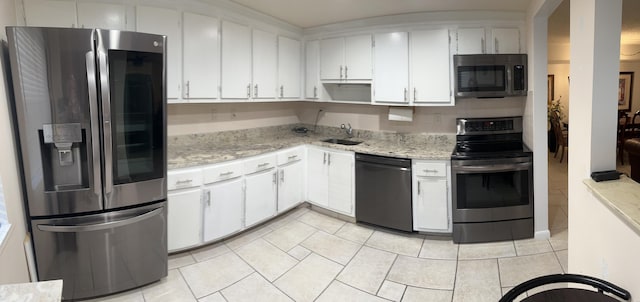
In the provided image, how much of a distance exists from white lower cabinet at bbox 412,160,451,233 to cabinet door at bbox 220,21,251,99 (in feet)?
6.37

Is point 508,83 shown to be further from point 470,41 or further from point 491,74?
point 470,41

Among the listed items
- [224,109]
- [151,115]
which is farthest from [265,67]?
[151,115]

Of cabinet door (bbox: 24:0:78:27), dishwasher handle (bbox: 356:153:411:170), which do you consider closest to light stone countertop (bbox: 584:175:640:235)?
dishwasher handle (bbox: 356:153:411:170)

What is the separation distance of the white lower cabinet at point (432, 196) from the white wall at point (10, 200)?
2920mm

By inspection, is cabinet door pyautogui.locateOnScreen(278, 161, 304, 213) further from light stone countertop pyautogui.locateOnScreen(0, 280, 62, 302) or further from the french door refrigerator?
light stone countertop pyautogui.locateOnScreen(0, 280, 62, 302)

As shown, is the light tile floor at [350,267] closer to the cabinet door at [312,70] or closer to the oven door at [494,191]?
the oven door at [494,191]

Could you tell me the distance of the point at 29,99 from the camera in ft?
6.14

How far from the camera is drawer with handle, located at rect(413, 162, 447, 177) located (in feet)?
10.2

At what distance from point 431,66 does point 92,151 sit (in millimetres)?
3020

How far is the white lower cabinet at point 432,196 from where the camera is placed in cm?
311

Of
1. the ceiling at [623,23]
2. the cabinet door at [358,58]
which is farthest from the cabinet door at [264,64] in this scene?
the ceiling at [623,23]

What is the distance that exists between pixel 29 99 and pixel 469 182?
333 cm

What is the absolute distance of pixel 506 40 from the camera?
3.27 meters

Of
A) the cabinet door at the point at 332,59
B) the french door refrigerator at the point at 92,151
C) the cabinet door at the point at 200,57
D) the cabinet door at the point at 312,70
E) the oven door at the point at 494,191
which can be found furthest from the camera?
the cabinet door at the point at 312,70
